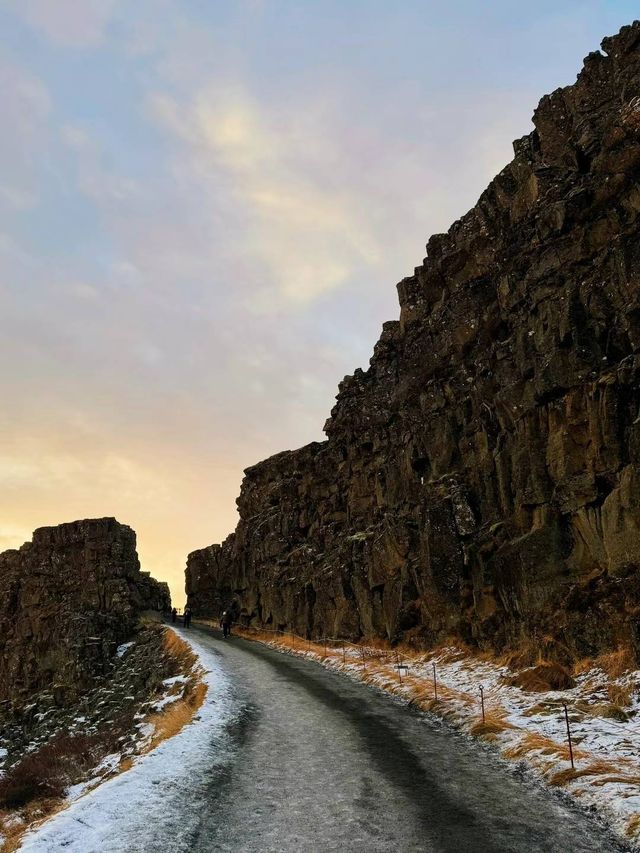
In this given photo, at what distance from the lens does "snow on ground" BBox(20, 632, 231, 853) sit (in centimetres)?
812

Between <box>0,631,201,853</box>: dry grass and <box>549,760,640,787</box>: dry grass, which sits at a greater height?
<box>549,760,640,787</box>: dry grass

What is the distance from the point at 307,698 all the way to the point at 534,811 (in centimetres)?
1194

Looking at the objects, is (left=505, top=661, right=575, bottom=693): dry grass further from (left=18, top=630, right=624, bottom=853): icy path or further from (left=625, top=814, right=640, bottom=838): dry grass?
(left=625, top=814, right=640, bottom=838): dry grass

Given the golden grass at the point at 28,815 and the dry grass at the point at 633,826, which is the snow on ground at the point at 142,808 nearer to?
the golden grass at the point at 28,815

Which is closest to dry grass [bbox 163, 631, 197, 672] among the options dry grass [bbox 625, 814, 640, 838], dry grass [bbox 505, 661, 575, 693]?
dry grass [bbox 505, 661, 575, 693]

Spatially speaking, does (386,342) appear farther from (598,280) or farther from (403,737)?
(403,737)

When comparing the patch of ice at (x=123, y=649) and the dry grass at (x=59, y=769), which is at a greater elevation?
the patch of ice at (x=123, y=649)

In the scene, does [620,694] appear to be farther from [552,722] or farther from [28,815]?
[28,815]

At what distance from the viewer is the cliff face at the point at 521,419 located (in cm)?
1997

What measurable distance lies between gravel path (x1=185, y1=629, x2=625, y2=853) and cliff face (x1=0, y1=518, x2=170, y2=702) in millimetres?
40777

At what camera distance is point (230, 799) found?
10273mm

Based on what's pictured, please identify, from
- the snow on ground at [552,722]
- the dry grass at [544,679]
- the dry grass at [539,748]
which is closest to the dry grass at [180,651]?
the snow on ground at [552,722]

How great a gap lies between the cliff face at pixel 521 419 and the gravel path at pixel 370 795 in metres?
7.80

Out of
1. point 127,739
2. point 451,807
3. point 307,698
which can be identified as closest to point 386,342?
point 307,698
